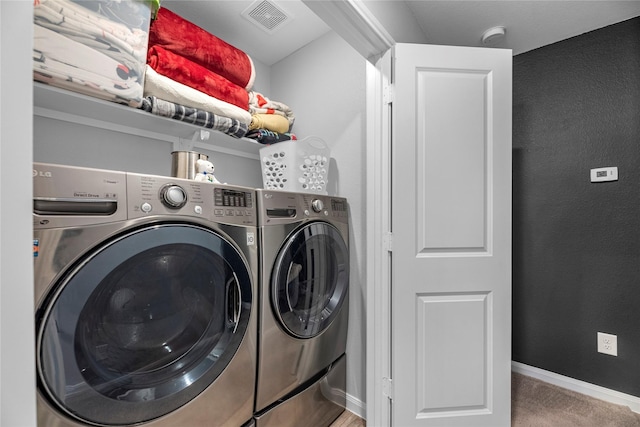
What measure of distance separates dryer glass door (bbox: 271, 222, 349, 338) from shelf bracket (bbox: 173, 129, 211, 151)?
2.47ft

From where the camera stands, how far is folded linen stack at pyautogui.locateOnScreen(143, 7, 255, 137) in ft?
4.42

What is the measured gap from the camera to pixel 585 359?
6.07 ft

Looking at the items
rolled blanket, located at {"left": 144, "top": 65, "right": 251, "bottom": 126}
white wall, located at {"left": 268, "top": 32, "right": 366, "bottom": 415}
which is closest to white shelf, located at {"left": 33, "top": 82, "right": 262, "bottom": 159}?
rolled blanket, located at {"left": 144, "top": 65, "right": 251, "bottom": 126}

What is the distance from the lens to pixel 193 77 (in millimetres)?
1489

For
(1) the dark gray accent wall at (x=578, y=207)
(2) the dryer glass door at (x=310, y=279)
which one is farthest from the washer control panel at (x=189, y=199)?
(1) the dark gray accent wall at (x=578, y=207)

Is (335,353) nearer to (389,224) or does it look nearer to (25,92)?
(389,224)

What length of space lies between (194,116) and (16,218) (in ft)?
3.95

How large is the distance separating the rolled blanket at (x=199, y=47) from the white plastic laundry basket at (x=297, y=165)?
513 millimetres

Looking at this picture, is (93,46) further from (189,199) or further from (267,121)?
(267,121)

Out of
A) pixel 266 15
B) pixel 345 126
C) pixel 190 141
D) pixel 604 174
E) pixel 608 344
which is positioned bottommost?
pixel 608 344

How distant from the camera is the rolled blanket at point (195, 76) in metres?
1.39

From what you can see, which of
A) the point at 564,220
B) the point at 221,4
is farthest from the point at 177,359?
the point at 564,220

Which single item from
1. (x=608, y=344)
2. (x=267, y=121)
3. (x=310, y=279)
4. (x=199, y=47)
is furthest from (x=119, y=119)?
(x=608, y=344)

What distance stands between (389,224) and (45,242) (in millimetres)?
1281
